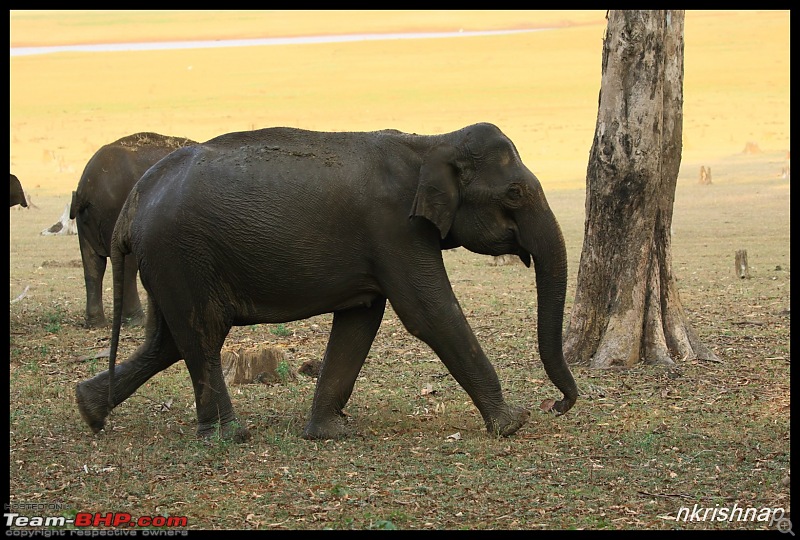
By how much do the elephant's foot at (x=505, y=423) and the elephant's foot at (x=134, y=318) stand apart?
6589 millimetres

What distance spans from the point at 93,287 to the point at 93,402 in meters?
5.25

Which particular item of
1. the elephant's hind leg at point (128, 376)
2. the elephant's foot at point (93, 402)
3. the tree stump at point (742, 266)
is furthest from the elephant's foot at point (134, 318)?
the tree stump at point (742, 266)

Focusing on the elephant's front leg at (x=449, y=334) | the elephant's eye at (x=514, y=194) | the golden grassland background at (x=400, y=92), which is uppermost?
the elephant's eye at (x=514, y=194)

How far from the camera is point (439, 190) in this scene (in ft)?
25.9

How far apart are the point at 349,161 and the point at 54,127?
44498 millimetres

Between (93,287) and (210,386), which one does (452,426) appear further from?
(93,287)

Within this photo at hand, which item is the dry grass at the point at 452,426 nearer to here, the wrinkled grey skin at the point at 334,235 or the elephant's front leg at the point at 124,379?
the elephant's front leg at the point at 124,379

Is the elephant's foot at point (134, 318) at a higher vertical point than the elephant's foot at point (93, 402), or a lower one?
lower

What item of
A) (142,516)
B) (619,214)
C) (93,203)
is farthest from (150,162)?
(142,516)

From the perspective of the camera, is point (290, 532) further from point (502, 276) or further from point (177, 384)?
point (502, 276)

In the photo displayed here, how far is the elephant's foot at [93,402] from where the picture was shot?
8.45 m

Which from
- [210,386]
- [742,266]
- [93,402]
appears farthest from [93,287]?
[742,266]

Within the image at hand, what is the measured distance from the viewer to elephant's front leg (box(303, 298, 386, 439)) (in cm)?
858

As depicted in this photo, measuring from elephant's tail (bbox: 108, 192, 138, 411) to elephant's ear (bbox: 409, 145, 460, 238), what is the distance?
81.8 inches
